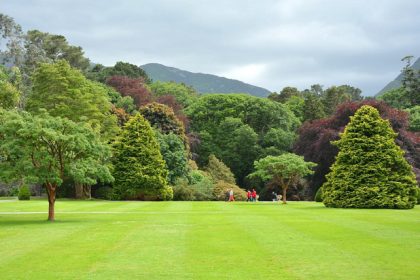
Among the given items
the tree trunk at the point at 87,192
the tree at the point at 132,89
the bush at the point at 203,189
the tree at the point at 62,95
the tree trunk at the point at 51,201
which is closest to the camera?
the tree trunk at the point at 51,201

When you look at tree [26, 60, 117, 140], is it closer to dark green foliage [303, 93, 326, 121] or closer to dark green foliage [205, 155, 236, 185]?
dark green foliage [205, 155, 236, 185]

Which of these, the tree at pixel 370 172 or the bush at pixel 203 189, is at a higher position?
the tree at pixel 370 172

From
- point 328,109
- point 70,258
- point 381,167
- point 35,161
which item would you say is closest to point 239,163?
point 328,109

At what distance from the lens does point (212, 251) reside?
1493cm

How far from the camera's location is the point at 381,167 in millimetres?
36625

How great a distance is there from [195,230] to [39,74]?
4014 cm

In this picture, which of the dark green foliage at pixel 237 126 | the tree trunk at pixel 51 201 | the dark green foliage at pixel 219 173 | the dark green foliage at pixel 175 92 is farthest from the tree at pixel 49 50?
the tree trunk at pixel 51 201

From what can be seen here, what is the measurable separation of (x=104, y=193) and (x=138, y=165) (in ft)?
18.3

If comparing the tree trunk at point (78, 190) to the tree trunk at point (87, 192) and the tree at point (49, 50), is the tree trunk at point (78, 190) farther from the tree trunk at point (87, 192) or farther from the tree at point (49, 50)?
the tree at point (49, 50)

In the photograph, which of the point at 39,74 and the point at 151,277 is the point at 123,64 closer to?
the point at 39,74

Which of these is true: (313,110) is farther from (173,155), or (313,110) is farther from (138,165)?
(138,165)

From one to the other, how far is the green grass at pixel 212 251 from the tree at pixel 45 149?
300 centimetres

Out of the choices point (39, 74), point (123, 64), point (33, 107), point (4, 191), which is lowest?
point (4, 191)

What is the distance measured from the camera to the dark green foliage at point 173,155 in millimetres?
60094
